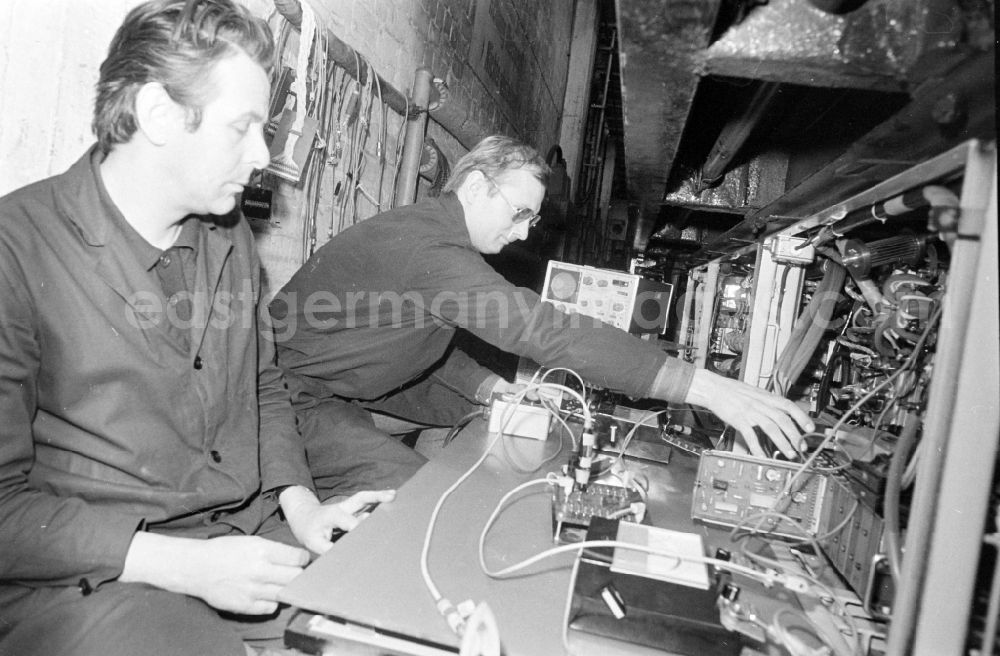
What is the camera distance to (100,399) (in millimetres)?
947

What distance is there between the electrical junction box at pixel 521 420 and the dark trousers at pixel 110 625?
931 millimetres

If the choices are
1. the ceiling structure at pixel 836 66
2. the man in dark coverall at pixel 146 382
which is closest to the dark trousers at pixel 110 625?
the man in dark coverall at pixel 146 382

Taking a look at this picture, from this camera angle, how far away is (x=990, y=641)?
627mm

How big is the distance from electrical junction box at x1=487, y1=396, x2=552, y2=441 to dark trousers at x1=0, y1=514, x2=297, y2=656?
931mm

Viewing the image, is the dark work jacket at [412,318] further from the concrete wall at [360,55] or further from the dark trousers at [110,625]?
the dark trousers at [110,625]

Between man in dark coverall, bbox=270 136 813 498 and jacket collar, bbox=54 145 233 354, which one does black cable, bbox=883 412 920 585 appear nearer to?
man in dark coverall, bbox=270 136 813 498

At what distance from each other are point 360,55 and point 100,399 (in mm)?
1549

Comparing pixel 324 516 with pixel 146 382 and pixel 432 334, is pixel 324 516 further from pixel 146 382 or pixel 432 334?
pixel 432 334

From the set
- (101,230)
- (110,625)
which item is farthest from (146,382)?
(110,625)

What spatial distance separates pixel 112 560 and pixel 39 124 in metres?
0.83

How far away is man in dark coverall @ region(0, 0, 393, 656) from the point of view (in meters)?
0.83

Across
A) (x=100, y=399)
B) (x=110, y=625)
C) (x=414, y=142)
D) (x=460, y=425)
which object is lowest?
(x=110, y=625)

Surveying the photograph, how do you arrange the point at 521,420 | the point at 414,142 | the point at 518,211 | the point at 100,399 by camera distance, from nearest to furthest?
1. the point at 100,399
2. the point at 521,420
3. the point at 518,211
4. the point at 414,142

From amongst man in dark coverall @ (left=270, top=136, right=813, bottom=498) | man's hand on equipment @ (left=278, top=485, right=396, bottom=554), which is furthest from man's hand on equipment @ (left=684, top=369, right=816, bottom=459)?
man's hand on equipment @ (left=278, top=485, right=396, bottom=554)
